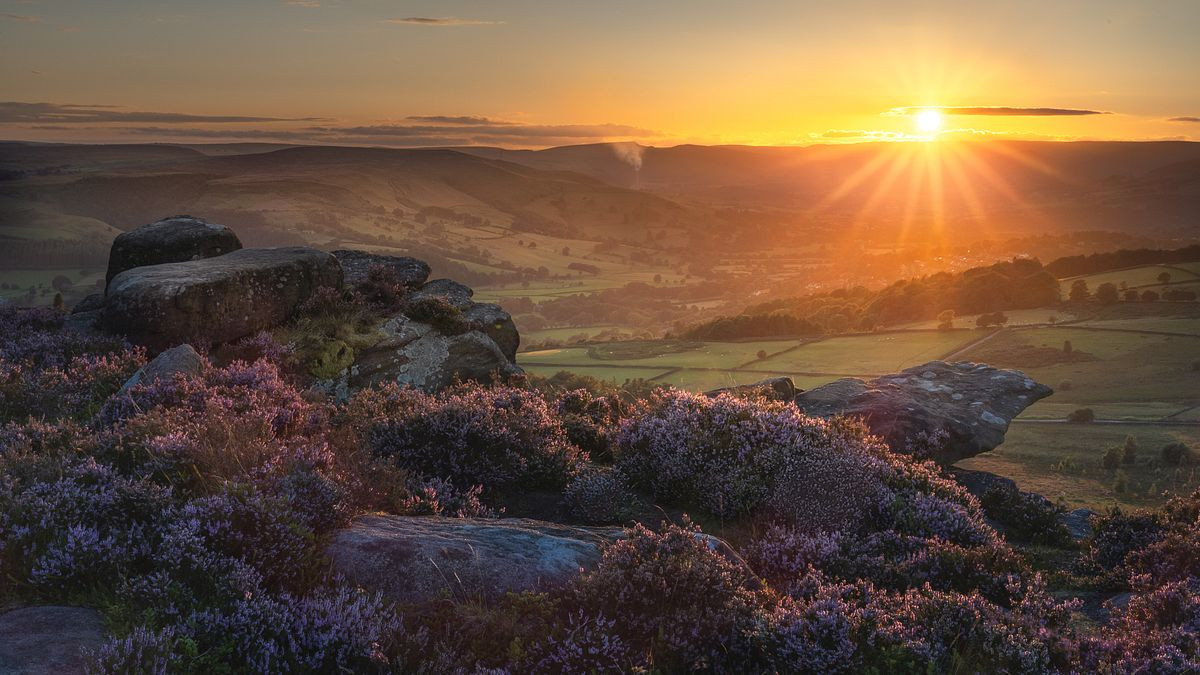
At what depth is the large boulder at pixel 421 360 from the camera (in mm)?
15641

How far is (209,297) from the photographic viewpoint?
14617 millimetres

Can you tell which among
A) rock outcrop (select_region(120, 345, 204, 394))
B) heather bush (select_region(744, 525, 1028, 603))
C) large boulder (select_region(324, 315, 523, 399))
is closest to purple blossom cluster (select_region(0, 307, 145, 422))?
rock outcrop (select_region(120, 345, 204, 394))

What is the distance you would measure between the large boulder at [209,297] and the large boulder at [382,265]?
2.60 meters

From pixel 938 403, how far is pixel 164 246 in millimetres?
18686

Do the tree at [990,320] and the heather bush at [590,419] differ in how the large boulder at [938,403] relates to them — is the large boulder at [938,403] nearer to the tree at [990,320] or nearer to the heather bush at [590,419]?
the heather bush at [590,419]

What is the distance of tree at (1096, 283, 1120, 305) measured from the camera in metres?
79.9

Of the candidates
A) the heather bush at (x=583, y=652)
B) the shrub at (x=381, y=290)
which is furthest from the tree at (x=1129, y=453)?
the heather bush at (x=583, y=652)

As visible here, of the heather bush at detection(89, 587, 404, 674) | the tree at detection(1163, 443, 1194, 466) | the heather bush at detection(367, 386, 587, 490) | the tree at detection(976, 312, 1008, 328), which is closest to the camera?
the heather bush at detection(89, 587, 404, 674)

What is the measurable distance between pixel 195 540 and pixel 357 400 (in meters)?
6.25

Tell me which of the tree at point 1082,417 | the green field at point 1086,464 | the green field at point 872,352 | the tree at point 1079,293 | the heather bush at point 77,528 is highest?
the heather bush at point 77,528

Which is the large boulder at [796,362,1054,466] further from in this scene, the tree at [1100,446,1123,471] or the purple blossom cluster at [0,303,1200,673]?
the tree at [1100,446,1123,471]

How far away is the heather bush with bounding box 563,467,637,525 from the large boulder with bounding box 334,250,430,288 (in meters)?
11.5

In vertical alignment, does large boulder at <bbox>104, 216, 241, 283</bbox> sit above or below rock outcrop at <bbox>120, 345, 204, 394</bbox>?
above

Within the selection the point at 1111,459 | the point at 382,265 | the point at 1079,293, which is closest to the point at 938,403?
the point at 382,265
